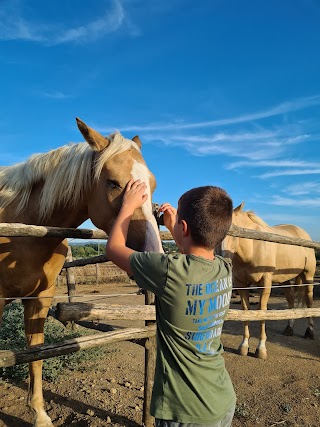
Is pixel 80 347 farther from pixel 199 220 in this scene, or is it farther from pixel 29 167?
pixel 199 220

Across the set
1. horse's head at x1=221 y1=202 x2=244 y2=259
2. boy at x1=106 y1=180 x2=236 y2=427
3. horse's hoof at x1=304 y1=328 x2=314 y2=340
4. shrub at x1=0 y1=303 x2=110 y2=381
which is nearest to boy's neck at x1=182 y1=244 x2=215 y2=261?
boy at x1=106 y1=180 x2=236 y2=427

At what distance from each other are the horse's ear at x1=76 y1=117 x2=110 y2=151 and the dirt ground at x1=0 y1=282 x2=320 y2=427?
2.07m

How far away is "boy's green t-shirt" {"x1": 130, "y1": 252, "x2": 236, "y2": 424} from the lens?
1385 mm

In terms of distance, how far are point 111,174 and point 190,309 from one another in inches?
48.3

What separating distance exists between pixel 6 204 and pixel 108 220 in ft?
3.54

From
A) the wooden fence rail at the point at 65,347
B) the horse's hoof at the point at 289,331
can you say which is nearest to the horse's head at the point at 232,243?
the wooden fence rail at the point at 65,347

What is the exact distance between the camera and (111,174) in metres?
2.33

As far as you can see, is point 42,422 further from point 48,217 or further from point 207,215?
point 207,215

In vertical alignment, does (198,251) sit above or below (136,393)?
above

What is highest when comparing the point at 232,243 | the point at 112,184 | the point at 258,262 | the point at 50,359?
the point at 112,184

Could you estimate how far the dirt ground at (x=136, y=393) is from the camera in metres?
3.51

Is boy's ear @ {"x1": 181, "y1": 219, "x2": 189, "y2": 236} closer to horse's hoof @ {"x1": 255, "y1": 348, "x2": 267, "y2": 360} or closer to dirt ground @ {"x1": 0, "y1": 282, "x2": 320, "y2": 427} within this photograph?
dirt ground @ {"x1": 0, "y1": 282, "x2": 320, "y2": 427}

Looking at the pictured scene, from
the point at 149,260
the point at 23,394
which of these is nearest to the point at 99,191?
the point at 149,260

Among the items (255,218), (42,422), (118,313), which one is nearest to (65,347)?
(118,313)
